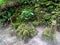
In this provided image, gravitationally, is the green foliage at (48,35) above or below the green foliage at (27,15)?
below

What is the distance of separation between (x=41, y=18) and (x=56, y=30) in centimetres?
79

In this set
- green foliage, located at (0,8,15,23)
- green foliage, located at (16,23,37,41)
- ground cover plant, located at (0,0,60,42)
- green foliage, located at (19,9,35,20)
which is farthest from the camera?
green foliage, located at (0,8,15,23)

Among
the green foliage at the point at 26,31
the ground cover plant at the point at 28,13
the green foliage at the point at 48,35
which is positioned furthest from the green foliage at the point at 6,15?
the green foliage at the point at 48,35

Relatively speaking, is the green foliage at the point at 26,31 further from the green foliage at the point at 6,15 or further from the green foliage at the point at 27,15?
the green foliage at the point at 6,15

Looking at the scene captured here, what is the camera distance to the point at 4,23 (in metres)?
6.31

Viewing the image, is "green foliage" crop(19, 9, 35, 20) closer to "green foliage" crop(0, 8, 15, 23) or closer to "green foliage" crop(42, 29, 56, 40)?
"green foliage" crop(0, 8, 15, 23)

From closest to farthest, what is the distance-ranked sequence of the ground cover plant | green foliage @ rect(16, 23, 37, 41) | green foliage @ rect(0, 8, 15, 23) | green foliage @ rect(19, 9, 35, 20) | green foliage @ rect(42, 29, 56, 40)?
green foliage @ rect(42, 29, 56, 40) → green foliage @ rect(16, 23, 37, 41) → the ground cover plant → green foliage @ rect(19, 9, 35, 20) → green foliage @ rect(0, 8, 15, 23)

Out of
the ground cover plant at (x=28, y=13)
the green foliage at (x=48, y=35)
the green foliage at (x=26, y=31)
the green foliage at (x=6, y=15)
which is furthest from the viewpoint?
the green foliage at (x=6, y=15)

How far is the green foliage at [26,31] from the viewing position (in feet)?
17.8

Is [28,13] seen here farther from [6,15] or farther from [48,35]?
[48,35]

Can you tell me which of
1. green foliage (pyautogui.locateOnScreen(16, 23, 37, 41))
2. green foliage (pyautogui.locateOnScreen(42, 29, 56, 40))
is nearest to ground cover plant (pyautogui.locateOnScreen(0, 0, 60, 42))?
green foliage (pyautogui.locateOnScreen(16, 23, 37, 41))

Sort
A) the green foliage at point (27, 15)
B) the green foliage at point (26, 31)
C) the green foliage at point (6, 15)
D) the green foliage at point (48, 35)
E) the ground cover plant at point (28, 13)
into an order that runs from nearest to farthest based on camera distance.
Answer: the green foliage at point (48, 35) < the green foliage at point (26, 31) < the ground cover plant at point (28, 13) < the green foliage at point (27, 15) < the green foliage at point (6, 15)

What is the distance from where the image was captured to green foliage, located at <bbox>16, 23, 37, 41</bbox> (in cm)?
542

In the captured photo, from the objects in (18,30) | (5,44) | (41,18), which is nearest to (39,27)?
(41,18)
